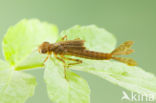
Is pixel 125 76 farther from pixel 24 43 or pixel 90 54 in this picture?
pixel 24 43

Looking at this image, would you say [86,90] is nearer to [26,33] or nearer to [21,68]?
[21,68]

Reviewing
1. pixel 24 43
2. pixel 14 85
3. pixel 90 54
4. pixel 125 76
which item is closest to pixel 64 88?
pixel 14 85

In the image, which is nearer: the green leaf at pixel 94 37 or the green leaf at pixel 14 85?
the green leaf at pixel 14 85

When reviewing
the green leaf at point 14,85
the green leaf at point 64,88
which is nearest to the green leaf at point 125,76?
the green leaf at point 64,88

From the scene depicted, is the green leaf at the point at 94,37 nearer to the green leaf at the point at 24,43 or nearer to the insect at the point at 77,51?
the insect at the point at 77,51

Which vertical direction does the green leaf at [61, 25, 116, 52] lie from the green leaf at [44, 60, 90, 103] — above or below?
above

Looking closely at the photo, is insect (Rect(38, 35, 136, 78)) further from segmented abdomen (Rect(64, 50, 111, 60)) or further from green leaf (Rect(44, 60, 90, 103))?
green leaf (Rect(44, 60, 90, 103))

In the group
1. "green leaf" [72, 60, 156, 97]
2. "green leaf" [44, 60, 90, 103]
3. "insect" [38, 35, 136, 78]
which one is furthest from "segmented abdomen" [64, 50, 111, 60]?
"green leaf" [44, 60, 90, 103]
